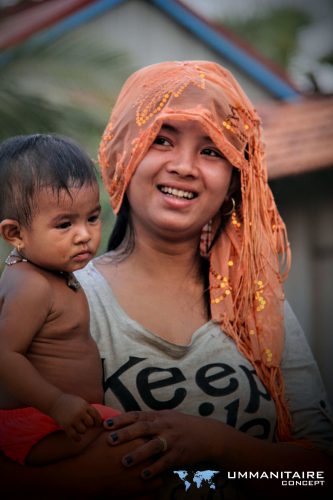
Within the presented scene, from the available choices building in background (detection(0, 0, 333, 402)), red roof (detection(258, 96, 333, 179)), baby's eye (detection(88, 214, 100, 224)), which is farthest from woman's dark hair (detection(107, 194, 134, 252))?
red roof (detection(258, 96, 333, 179))

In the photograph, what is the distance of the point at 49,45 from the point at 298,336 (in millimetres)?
1595

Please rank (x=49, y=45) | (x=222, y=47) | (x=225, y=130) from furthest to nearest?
(x=222, y=47) < (x=49, y=45) < (x=225, y=130)

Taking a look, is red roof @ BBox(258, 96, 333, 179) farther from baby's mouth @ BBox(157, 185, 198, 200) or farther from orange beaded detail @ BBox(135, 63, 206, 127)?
baby's mouth @ BBox(157, 185, 198, 200)

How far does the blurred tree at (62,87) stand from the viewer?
2.78 metres

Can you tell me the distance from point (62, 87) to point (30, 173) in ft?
5.25

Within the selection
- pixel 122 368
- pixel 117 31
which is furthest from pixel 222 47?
pixel 122 368

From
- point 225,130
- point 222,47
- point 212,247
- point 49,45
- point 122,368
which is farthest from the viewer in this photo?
point 222,47

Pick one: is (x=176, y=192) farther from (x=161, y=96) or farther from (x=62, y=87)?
(x=62, y=87)

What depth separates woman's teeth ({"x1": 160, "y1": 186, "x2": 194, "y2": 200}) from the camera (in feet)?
7.20

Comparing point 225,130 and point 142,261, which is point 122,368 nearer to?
point 142,261

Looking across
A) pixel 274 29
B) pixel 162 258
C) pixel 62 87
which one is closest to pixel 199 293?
pixel 162 258

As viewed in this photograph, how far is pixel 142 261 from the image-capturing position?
236 cm

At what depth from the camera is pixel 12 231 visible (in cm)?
183

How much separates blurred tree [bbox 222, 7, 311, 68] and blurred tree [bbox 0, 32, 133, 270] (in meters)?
0.58
